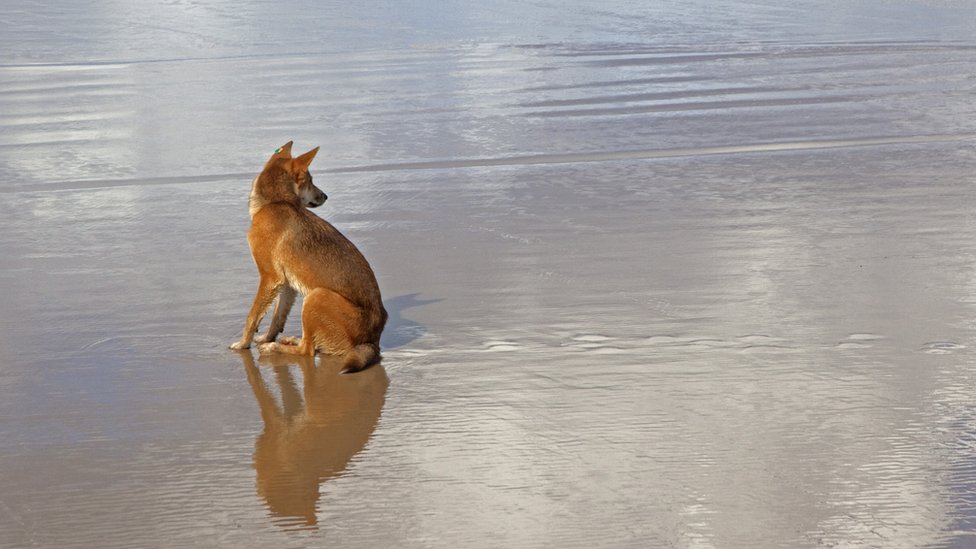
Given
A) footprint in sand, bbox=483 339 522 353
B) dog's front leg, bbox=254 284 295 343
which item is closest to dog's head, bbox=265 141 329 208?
dog's front leg, bbox=254 284 295 343

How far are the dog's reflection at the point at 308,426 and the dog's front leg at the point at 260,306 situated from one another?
10cm

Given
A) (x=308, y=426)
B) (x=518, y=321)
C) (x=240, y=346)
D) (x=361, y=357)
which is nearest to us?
(x=308, y=426)

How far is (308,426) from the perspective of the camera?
5.31 metres

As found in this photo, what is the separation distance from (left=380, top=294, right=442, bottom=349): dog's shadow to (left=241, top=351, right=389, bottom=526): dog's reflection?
36 cm

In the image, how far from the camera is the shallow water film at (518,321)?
14.8 ft

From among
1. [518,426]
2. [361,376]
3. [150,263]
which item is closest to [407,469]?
[518,426]

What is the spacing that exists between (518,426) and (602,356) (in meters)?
0.90

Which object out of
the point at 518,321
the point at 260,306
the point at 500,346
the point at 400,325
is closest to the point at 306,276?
the point at 260,306

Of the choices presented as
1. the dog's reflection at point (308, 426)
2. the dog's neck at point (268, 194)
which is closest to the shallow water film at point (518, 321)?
the dog's reflection at point (308, 426)

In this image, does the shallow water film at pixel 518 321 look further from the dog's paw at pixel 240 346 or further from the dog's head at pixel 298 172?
the dog's head at pixel 298 172

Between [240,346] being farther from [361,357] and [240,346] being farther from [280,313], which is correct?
[361,357]

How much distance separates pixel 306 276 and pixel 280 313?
32cm

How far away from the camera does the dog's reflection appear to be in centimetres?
463

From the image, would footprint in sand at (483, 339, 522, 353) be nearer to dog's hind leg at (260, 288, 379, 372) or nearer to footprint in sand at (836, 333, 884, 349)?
dog's hind leg at (260, 288, 379, 372)
